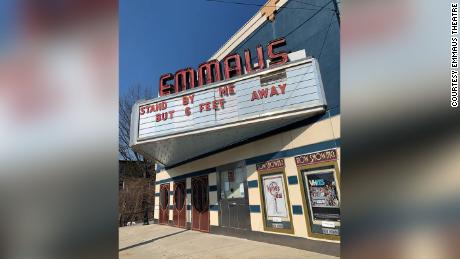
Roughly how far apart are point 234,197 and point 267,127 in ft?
9.60

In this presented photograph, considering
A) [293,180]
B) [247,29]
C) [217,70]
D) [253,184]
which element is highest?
[247,29]

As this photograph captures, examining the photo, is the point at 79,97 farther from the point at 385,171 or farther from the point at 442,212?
the point at 442,212

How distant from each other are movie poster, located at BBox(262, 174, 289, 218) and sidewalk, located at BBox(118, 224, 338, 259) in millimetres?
858

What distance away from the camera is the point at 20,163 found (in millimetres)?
1312

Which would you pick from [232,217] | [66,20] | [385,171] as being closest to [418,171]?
[385,171]

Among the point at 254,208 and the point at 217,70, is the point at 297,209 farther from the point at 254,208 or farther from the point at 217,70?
the point at 217,70

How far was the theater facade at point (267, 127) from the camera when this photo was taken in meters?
8.04

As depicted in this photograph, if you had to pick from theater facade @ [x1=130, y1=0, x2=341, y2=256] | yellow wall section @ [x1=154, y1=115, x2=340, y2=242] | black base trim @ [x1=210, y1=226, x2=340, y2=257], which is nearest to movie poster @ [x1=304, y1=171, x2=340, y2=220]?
theater facade @ [x1=130, y1=0, x2=341, y2=256]

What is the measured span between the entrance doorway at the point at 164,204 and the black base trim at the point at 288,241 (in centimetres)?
515

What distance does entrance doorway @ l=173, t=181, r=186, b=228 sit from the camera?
46.9 ft

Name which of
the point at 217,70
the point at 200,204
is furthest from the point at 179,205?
the point at 217,70

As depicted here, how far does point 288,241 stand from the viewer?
868cm

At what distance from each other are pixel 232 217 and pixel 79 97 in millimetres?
10124

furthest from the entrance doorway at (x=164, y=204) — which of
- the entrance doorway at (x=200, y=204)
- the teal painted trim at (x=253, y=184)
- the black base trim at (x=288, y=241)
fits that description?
the teal painted trim at (x=253, y=184)
